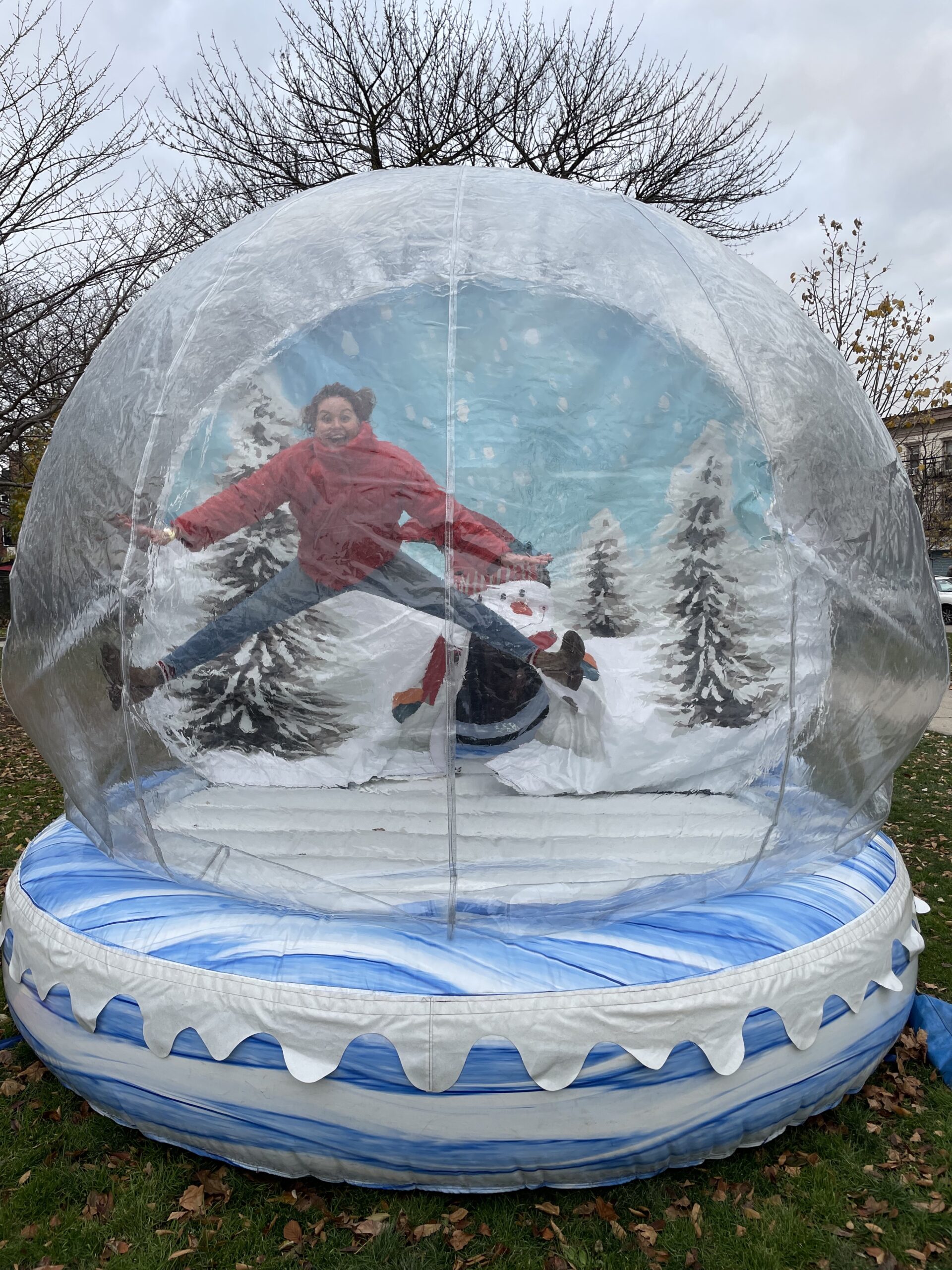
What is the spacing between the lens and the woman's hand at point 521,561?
280 cm

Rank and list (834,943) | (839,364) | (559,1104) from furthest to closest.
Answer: (839,364) < (834,943) < (559,1104)

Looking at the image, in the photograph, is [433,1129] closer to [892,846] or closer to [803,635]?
[803,635]

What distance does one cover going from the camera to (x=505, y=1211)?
2631 mm

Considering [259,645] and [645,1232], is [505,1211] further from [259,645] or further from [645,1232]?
[259,645]

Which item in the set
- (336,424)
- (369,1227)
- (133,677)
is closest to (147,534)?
(133,677)

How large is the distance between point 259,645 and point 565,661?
0.99 m

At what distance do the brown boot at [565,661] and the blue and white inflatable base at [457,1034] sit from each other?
0.77m

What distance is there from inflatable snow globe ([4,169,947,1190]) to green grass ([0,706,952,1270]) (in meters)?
0.11

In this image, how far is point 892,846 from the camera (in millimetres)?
3738

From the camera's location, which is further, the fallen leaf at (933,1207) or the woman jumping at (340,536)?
the woman jumping at (340,536)

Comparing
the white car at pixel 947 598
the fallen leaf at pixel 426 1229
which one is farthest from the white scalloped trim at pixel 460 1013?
the white car at pixel 947 598

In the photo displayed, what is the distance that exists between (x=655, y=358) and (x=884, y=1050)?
245cm

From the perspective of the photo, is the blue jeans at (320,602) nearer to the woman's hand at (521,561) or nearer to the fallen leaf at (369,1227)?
the woman's hand at (521,561)

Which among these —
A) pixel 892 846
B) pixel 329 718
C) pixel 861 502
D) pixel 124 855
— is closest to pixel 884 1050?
pixel 892 846
